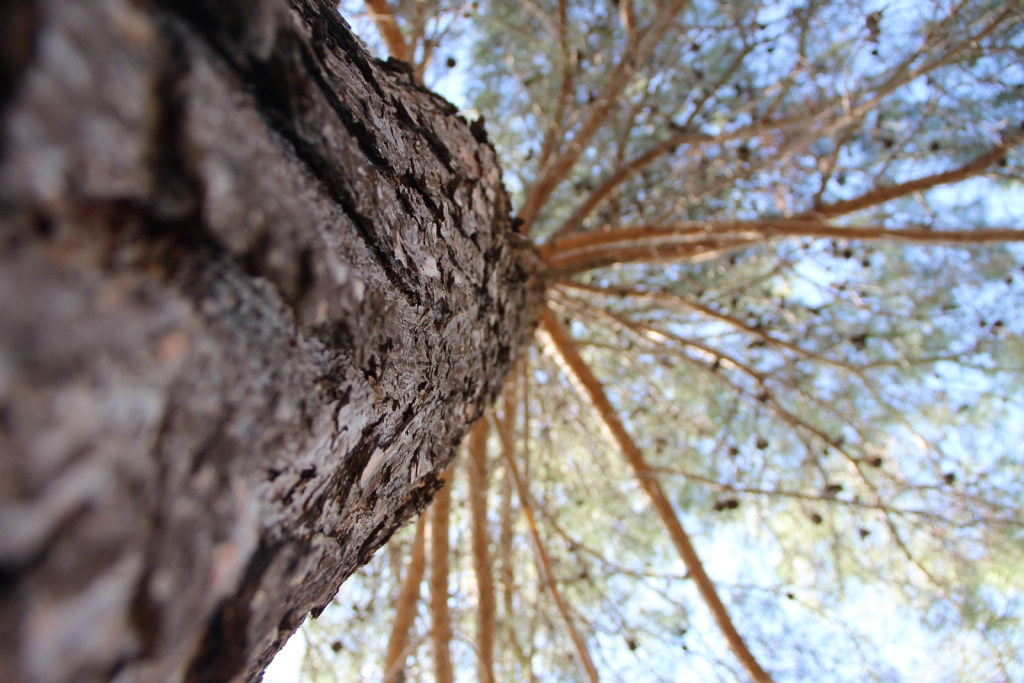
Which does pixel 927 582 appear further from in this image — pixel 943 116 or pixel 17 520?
pixel 17 520

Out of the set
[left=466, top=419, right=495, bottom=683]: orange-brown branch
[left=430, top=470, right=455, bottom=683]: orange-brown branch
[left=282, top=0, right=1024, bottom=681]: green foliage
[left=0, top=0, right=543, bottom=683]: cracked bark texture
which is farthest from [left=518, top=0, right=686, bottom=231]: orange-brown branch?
[left=0, top=0, right=543, bottom=683]: cracked bark texture

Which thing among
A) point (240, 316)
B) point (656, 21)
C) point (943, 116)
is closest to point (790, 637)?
point (943, 116)

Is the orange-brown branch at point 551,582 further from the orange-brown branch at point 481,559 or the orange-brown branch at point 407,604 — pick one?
the orange-brown branch at point 407,604

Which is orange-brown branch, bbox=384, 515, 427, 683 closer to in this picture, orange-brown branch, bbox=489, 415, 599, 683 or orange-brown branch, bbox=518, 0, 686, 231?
orange-brown branch, bbox=489, 415, 599, 683

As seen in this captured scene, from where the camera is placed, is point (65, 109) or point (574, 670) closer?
point (65, 109)

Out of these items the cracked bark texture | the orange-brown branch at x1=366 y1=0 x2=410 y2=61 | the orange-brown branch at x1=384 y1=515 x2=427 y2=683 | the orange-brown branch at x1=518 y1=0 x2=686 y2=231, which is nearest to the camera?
the cracked bark texture

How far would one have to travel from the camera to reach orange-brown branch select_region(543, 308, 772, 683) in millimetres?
1672

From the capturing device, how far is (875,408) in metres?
2.92

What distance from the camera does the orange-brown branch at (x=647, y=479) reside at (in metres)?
1.67

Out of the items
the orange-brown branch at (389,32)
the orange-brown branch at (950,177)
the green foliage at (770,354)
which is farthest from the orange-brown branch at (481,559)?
the orange-brown branch at (950,177)

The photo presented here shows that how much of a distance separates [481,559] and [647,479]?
0.63 meters

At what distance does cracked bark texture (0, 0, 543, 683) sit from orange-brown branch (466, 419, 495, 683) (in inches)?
51.4

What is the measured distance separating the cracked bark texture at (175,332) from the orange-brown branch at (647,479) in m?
1.33

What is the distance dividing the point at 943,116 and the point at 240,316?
2.70 metres
